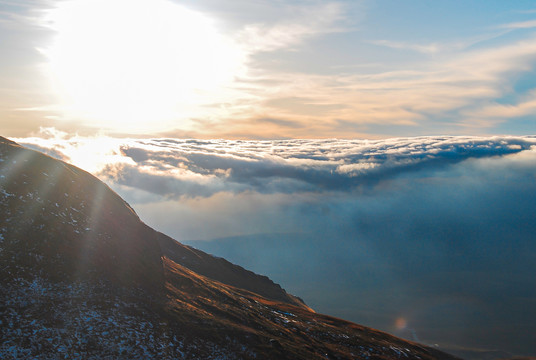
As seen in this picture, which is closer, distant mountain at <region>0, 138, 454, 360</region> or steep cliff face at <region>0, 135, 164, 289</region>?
distant mountain at <region>0, 138, 454, 360</region>


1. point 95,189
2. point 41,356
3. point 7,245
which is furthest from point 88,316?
point 95,189

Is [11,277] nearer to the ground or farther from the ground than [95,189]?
nearer to the ground

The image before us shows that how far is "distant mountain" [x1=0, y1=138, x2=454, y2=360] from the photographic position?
123 feet

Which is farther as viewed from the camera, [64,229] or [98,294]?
[64,229]

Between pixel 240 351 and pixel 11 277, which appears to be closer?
pixel 11 277

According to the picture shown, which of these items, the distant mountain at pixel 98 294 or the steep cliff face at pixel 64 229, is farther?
the steep cliff face at pixel 64 229

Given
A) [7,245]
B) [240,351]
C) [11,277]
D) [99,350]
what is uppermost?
[7,245]

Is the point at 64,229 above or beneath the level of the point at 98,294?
above

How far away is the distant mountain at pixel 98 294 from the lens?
37469mm

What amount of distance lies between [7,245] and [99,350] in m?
19.0

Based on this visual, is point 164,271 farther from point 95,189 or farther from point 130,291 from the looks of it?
point 95,189

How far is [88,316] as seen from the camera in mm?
40500

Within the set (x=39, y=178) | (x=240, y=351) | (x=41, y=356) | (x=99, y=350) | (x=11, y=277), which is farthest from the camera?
(x=39, y=178)

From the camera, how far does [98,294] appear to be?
4506 cm
